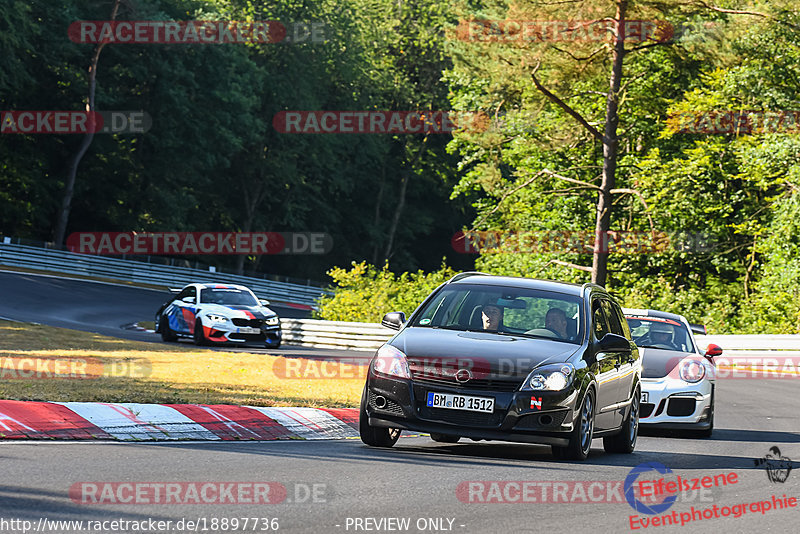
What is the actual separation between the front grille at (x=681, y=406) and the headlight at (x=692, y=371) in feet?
A: 0.80

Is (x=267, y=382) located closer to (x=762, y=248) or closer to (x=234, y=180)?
(x=762, y=248)

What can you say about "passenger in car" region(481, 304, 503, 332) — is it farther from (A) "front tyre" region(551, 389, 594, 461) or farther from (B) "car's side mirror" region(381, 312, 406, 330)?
(A) "front tyre" region(551, 389, 594, 461)

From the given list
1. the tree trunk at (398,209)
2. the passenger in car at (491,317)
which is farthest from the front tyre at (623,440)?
the tree trunk at (398,209)

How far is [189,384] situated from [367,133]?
225 ft

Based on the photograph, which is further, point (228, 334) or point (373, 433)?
point (228, 334)

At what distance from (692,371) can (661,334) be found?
4.55 ft

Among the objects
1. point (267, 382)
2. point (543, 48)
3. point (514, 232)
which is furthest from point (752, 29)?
point (267, 382)

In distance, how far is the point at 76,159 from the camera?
208ft

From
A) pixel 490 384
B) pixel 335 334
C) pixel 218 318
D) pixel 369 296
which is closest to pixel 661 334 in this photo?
pixel 490 384

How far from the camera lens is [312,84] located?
7994cm

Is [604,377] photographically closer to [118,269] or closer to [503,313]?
[503,313]

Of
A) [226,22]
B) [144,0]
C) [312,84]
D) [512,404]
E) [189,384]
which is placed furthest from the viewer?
[312,84]

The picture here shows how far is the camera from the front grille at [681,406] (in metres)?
14.8

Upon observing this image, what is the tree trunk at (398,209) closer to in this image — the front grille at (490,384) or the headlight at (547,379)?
the headlight at (547,379)
